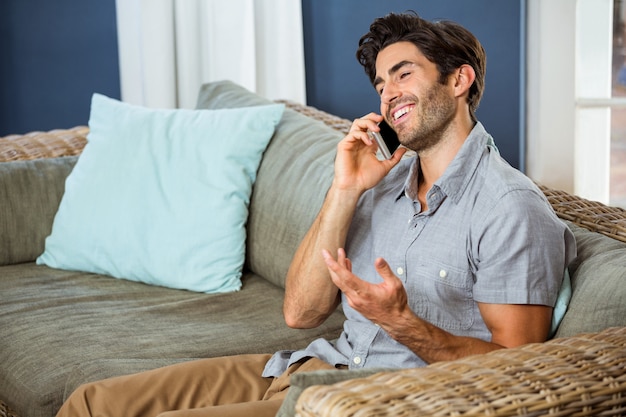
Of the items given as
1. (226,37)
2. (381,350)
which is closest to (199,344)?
(381,350)

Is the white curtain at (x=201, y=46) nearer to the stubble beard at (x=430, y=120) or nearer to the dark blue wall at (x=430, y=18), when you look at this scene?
the dark blue wall at (x=430, y=18)

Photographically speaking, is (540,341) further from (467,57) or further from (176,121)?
(176,121)

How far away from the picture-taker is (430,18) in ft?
12.0

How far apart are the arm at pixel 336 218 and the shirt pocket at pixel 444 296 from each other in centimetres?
24

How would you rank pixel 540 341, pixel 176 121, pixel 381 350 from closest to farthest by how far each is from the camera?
pixel 540 341
pixel 381 350
pixel 176 121

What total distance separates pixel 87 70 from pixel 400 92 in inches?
86.4

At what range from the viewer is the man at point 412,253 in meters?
1.42

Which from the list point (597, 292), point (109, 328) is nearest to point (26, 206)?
point (109, 328)

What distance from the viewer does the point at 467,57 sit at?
1.68m

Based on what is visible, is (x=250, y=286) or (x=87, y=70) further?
(x=87, y=70)

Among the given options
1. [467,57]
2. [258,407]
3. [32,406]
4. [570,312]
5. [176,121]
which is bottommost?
[32,406]

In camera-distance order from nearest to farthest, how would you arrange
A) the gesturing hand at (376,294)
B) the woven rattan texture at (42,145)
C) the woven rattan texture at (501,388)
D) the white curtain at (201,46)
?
the woven rattan texture at (501,388)
the gesturing hand at (376,294)
the woven rattan texture at (42,145)
the white curtain at (201,46)

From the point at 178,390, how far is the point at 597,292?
0.70m

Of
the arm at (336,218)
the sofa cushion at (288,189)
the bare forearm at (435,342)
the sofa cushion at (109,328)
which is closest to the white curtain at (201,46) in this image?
the sofa cushion at (288,189)
